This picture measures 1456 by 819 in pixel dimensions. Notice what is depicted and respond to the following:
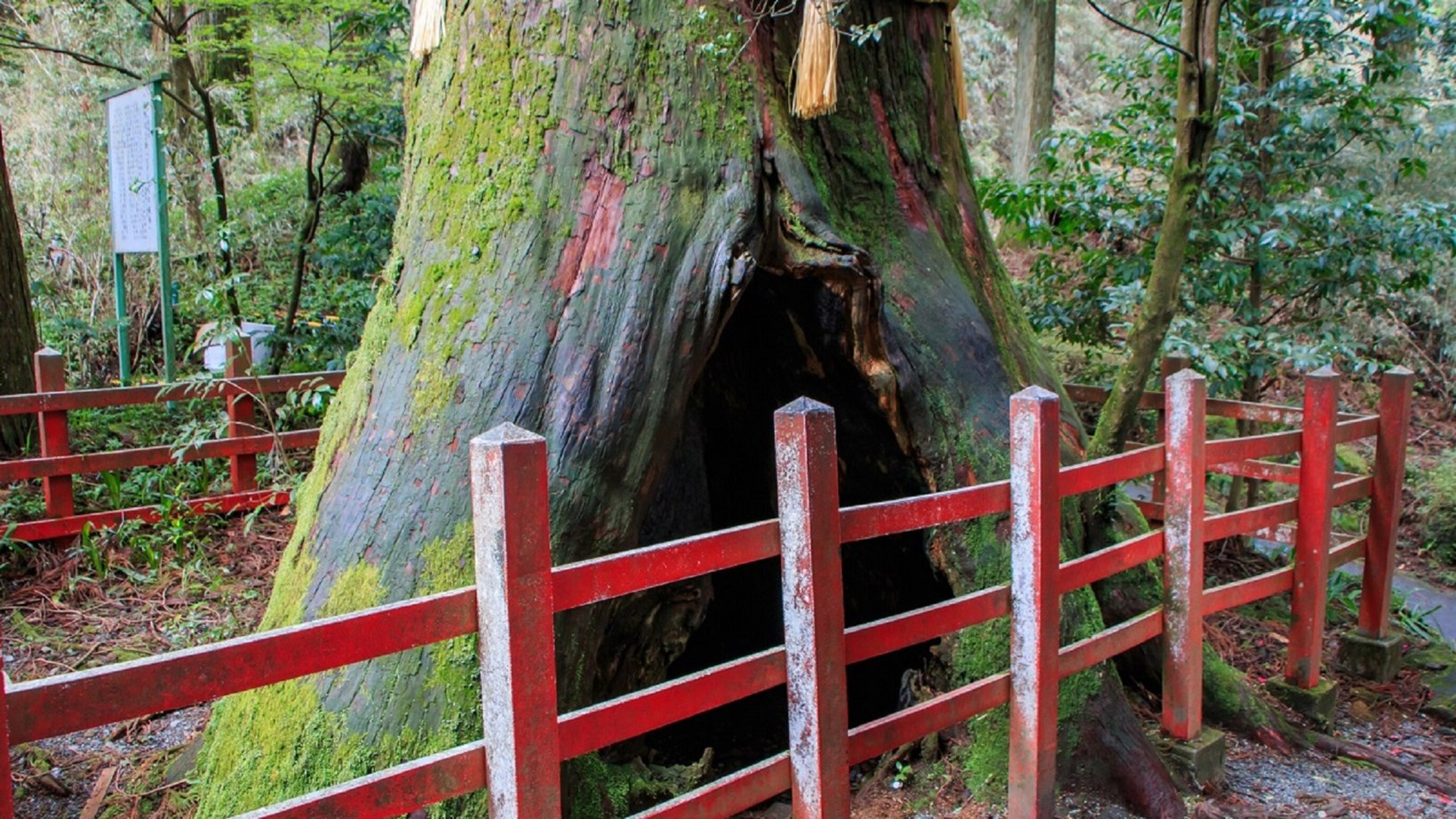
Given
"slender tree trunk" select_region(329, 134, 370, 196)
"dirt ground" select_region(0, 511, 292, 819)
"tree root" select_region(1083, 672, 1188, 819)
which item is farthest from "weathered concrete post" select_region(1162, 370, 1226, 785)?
"slender tree trunk" select_region(329, 134, 370, 196)

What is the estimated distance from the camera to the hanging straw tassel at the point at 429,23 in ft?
14.0

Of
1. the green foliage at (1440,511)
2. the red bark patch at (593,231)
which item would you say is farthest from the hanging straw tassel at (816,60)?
the green foliage at (1440,511)

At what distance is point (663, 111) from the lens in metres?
4.02

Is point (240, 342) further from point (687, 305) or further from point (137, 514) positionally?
point (687, 305)

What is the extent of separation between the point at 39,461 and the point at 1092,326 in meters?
7.16

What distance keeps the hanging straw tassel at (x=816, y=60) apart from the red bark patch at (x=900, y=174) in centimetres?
71

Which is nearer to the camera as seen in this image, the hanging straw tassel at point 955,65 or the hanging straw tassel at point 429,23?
the hanging straw tassel at point 429,23

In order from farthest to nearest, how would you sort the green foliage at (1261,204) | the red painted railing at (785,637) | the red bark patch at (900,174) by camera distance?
the green foliage at (1261,204)
the red bark patch at (900,174)
the red painted railing at (785,637)

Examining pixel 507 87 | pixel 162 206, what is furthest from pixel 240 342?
pixel 507 87

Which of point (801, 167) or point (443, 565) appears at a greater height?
point (801, 167)

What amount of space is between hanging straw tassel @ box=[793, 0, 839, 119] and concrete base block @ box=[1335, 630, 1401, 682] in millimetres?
4591

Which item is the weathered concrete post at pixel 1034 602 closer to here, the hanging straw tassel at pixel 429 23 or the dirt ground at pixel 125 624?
the hanging straw tassel at pixel 429 23

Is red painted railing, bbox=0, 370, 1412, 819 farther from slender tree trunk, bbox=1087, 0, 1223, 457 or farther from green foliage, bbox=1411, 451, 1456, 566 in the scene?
green foliage, bbox=1411, 451, 1456, 566

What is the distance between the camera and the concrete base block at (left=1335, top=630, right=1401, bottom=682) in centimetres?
604
